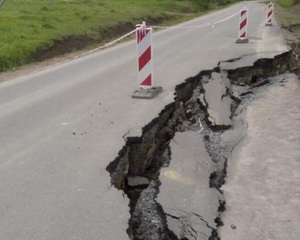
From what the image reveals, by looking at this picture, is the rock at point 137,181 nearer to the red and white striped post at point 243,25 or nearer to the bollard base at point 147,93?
the bollard base at point 147,93

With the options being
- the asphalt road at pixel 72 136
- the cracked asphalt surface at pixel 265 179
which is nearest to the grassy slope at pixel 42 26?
the asphalt road at pixel 72 136

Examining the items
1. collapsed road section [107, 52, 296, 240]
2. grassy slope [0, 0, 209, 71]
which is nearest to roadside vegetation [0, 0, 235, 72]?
grassy slope [0, 0, 209, 71]

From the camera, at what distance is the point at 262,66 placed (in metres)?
10.7

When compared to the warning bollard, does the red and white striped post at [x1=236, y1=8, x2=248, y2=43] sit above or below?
below

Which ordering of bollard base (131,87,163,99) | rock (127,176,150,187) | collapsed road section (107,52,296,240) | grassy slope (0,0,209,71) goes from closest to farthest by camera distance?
collapsed road section (107,52,296,240) → rock (127,176,150,187) → bollard base (131,87,163,99) → grassy slope (0,0,209,71)

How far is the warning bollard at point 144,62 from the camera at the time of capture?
7320 mm

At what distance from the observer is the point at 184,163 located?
17.2ft

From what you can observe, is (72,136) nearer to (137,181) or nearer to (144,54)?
(137,181)

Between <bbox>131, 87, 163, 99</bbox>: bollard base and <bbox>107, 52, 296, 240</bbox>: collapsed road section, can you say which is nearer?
<bbox>107, 52, 296, 240</bbox>: collapsed road section

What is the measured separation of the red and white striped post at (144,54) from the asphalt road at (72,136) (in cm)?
41

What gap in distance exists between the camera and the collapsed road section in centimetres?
400

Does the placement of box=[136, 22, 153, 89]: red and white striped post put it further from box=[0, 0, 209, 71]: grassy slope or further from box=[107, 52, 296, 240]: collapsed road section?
box=[0, 0, 209, 71]: grassy slope

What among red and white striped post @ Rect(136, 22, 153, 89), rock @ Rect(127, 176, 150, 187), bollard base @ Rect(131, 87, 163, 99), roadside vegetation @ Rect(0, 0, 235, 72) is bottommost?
roadside vegetation @ Rect(0, 0, 235, 72)

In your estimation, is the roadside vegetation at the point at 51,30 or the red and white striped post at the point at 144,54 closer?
the red and white striped post at the point at 144,54
